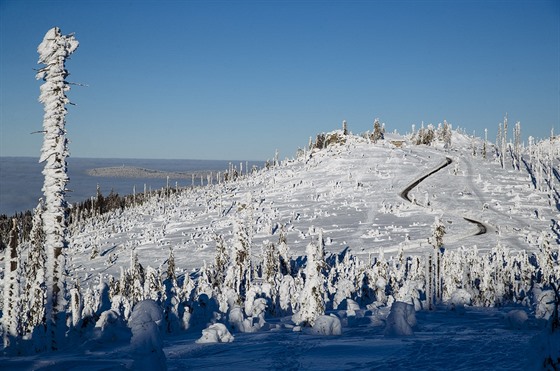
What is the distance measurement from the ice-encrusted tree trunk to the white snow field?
65.6 inches

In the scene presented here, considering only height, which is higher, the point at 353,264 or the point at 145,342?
the point at 145,342

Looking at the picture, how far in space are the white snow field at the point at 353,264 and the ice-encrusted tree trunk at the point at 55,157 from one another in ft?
5.47

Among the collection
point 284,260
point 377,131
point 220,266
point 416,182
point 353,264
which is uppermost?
point 377,131

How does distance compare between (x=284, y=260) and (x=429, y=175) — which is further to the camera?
(x=429, y=175)

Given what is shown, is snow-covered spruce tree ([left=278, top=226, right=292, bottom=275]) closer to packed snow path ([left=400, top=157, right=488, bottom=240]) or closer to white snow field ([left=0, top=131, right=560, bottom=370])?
white snow field ([left=0, top=131, right=560, bottom=370])

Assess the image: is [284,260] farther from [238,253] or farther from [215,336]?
[215,336]

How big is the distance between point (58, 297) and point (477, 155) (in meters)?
169

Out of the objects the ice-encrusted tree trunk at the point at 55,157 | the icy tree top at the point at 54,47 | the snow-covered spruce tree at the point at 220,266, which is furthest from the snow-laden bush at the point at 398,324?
the snow-covered spruce tree at the point at 220,266

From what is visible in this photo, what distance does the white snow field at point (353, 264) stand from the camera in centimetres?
1130

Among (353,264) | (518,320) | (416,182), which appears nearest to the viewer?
(518,320)

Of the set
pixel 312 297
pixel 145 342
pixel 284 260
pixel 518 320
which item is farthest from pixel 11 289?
pixel 284 260

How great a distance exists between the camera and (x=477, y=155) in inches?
6388

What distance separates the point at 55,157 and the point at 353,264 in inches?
2277

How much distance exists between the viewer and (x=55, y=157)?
42.9ft
